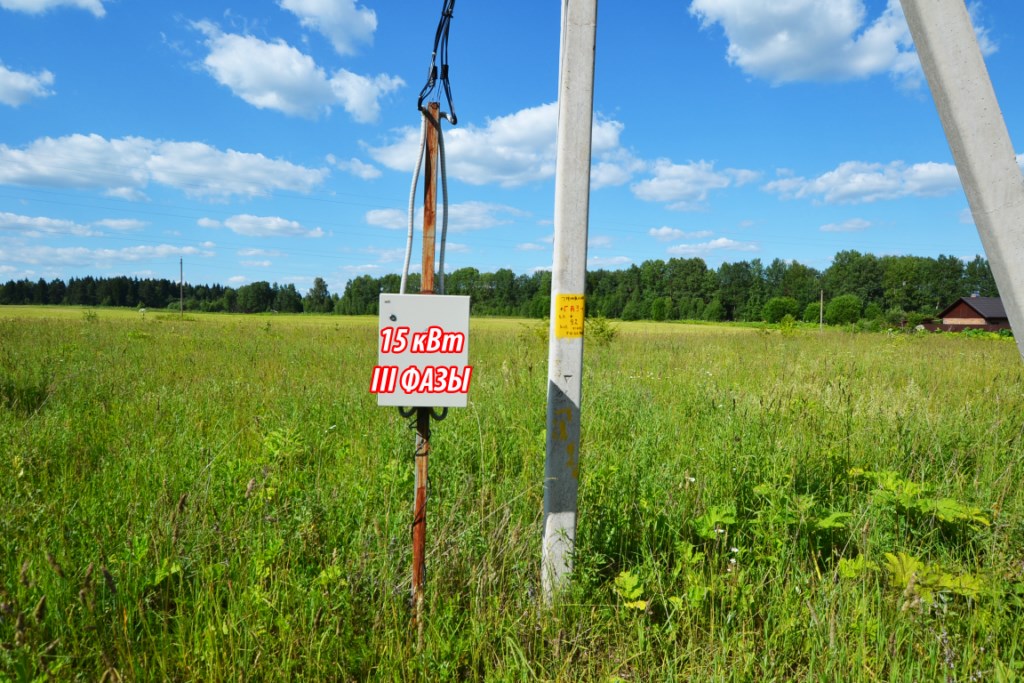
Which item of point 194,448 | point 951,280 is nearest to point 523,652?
point 194,448

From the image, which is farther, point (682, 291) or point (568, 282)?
point (682, 291)

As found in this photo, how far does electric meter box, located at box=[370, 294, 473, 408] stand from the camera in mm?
1868

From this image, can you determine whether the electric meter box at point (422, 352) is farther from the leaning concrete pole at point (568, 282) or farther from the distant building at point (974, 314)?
the distant building at point (974, 314)

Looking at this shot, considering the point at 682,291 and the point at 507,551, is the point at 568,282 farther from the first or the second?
the point at 682,291

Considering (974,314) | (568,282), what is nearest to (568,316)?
(568,282)

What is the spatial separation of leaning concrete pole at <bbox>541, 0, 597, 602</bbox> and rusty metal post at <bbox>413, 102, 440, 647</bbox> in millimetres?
527

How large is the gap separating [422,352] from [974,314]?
2987 inches

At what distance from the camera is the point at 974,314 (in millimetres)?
56781

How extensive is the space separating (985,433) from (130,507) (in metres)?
6.21

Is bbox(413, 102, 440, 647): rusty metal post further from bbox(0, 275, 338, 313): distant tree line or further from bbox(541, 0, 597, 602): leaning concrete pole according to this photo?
bbox(0, 275, 338, 313): distant tree line

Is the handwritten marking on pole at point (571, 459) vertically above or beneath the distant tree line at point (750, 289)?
beneath

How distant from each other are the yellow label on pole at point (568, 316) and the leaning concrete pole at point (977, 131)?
1.45 m

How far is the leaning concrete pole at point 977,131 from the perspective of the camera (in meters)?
1.74

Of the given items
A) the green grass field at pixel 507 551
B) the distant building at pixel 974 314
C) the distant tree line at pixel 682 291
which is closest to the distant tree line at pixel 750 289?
the distant tree line at pixel 682 291
